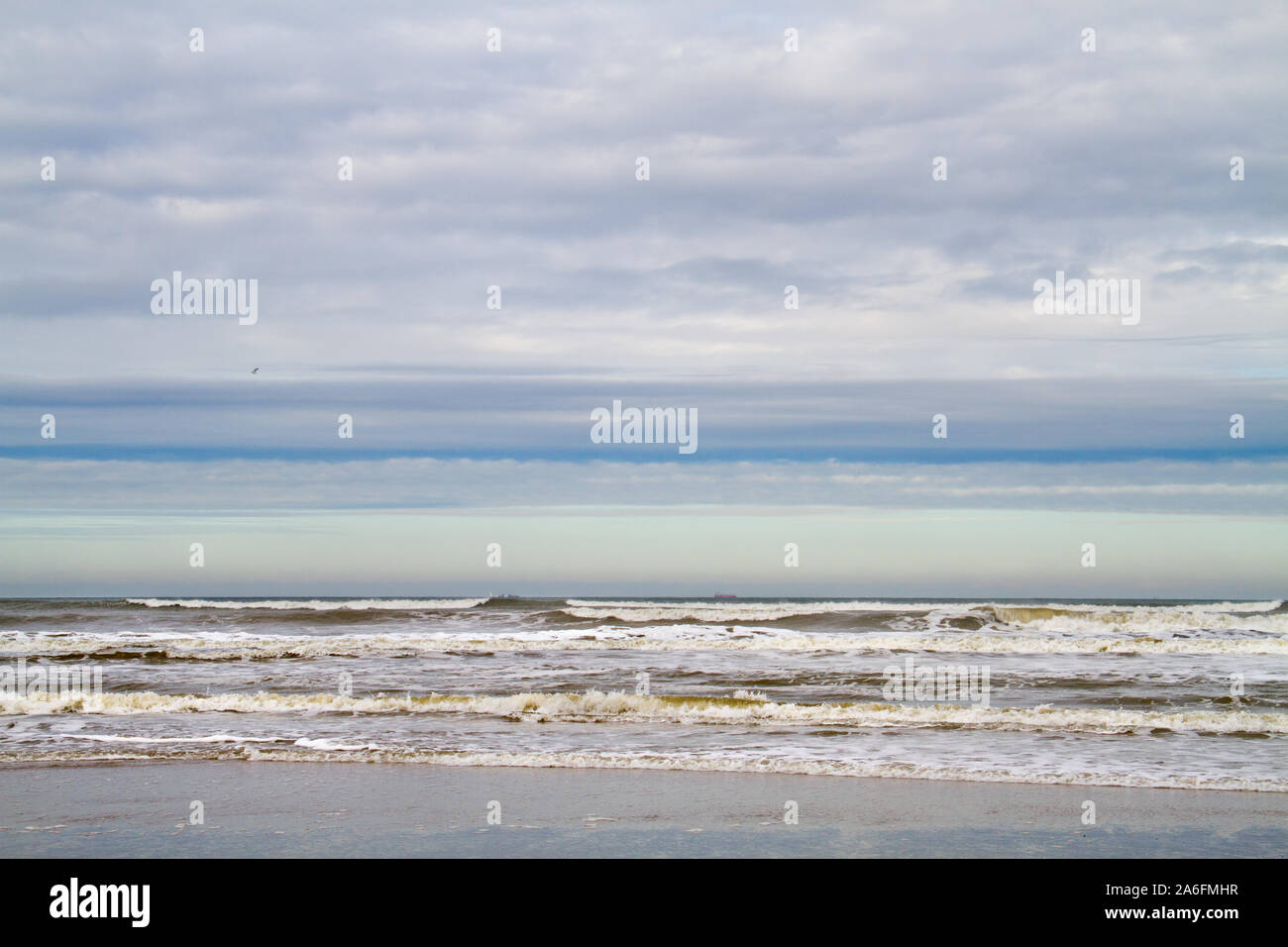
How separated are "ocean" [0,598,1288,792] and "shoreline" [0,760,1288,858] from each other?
0.75m

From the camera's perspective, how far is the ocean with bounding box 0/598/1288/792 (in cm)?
1248

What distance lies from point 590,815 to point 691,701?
7352mm

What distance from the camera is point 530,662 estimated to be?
1004 inches

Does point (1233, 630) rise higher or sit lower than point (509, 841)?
lower

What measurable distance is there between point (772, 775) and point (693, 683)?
29.9 ft

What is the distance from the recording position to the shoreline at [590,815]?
26.8 feet

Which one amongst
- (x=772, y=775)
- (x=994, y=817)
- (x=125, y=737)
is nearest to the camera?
(x=994, y=817)

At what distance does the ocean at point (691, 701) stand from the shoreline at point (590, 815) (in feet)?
2.48
